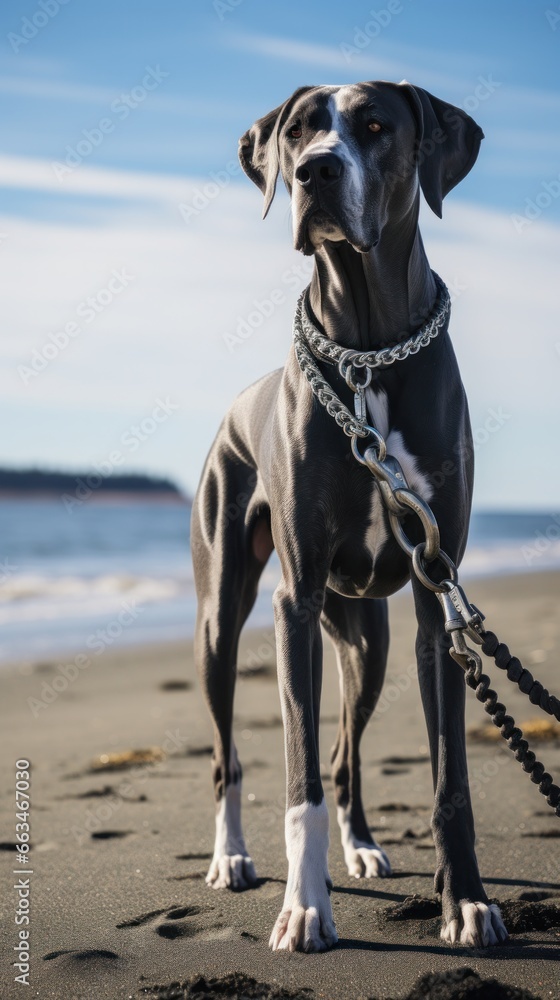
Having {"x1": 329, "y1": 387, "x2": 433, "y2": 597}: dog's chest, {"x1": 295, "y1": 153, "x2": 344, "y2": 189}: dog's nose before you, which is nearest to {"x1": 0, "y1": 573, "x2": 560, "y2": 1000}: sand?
{"x1": 329, "y1": 387, "x2": 433, "y2": 597}: dog's chest

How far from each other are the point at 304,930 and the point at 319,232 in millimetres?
1879

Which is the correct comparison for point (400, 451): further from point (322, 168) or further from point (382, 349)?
point (322, 168)

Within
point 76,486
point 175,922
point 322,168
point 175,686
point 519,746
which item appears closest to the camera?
point 519,746

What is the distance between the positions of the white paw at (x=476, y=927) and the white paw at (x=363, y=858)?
0.75m

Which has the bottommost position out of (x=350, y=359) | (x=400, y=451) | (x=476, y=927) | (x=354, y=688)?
(x=476, y=927)

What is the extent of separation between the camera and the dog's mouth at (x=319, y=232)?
2787mm

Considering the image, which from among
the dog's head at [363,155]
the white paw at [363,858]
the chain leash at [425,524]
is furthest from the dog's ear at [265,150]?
the white paw at [363,858]

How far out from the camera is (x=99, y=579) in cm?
1545

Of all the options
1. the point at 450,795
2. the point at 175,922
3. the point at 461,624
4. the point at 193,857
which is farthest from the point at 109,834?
the point at 461,624

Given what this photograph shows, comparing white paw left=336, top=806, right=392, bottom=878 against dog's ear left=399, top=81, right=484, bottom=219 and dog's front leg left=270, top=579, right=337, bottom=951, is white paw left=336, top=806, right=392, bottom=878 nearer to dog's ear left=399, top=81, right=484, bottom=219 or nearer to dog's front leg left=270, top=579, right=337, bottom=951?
dog's front leg left=270, top=579, right=337, bottom=951

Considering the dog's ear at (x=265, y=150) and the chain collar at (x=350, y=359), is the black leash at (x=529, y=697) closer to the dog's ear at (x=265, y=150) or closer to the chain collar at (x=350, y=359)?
the chain collar at (x=350, y=359)

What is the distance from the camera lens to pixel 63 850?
3.71m

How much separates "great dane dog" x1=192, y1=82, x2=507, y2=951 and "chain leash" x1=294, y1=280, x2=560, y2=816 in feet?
0.14

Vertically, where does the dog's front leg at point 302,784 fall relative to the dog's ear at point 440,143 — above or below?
below
